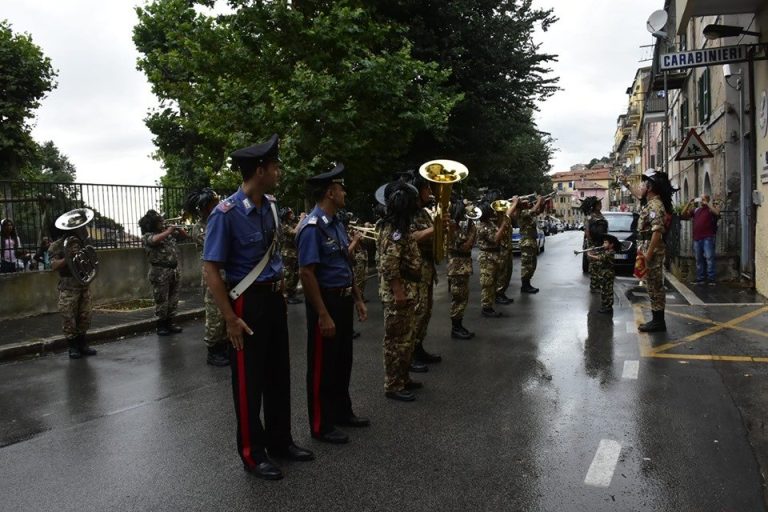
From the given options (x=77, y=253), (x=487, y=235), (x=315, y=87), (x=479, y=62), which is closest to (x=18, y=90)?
(x=315, y=87)

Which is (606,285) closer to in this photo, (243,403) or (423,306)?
(423,306)

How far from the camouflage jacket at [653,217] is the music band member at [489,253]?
215cm

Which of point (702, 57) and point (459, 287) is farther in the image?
point (702, 57)

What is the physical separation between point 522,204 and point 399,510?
26.6 feet

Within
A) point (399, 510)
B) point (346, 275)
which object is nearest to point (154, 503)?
point (399, 510)

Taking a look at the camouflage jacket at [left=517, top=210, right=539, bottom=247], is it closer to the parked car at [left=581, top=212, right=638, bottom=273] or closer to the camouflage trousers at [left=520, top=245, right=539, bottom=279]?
the camouflage trousers at [left=520, top=245, right=539, bottom=279]

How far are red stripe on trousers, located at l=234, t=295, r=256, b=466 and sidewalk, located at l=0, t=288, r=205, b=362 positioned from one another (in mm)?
5373

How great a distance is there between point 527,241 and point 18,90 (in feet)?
66.9

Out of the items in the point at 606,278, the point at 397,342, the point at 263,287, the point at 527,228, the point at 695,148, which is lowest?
the point at 397,342

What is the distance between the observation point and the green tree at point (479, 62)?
1697 centimetres

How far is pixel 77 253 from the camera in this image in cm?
761

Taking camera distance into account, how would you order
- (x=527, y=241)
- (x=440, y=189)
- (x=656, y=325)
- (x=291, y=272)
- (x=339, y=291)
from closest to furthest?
(x=339, y=291)
(x=440, y=189)
(x=656, y=325)
(x=291, y=272)
(x=527, y=241)

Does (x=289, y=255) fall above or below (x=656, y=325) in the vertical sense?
above

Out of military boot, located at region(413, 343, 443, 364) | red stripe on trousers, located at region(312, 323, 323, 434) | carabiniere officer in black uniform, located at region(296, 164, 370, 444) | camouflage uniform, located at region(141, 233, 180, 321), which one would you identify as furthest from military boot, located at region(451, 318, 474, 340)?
camouflage uniform, located at region(141, 233, 180, 321)
